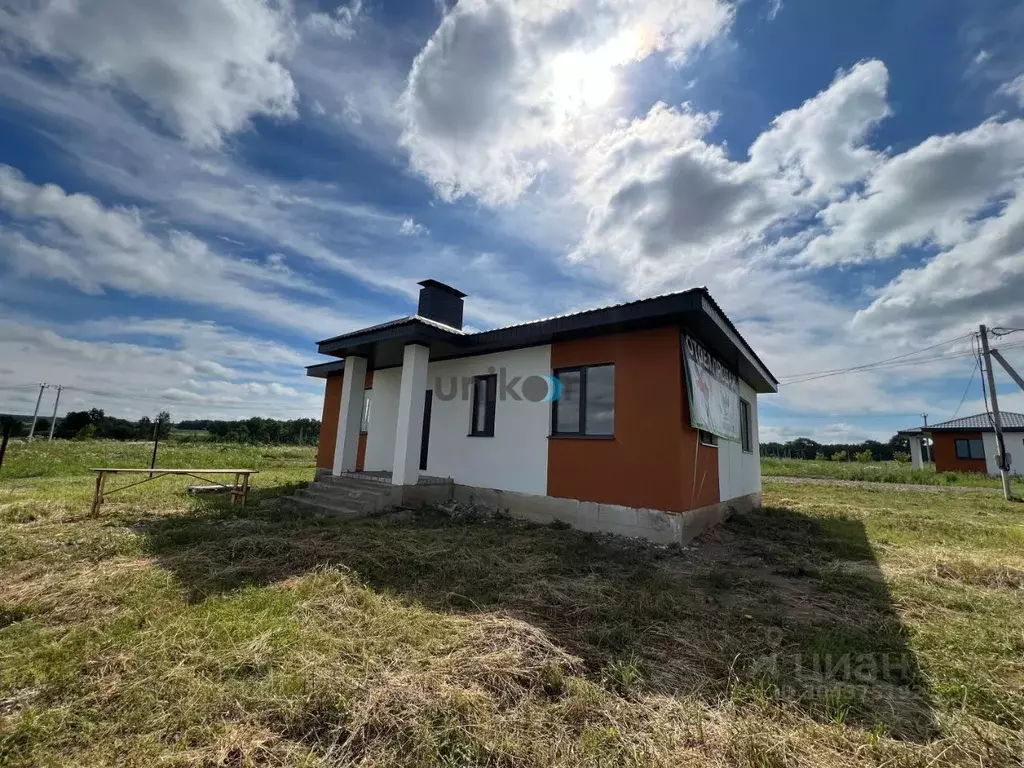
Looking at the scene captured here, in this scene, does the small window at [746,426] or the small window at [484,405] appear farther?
the small window at [746,426]

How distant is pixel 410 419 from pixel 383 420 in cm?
327

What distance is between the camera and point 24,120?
19.5 feet

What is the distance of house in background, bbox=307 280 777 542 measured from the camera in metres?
6.17

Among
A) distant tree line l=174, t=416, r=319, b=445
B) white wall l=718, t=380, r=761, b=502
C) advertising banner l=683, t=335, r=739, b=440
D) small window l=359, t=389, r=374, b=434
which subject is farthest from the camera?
distant tree line l=174, t=416, r=319, b=445

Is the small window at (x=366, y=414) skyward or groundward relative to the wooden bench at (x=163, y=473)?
skyward

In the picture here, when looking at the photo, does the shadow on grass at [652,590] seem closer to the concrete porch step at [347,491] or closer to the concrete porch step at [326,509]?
the concrete porch step at [326,509]

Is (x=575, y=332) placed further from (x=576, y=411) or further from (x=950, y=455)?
(x=950, y=455)

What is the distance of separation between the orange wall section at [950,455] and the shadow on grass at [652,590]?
2643 cm

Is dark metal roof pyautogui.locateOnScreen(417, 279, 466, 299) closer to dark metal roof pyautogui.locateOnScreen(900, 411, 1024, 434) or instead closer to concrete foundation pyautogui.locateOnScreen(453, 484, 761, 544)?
concrete foundation pyautogui.locateOnScreen(453, 484, 761, 544)

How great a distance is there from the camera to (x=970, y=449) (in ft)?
79.6

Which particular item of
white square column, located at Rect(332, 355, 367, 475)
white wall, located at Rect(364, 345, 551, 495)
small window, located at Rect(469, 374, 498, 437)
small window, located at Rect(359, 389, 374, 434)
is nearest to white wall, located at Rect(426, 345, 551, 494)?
white wall, located at Rect(364, 345, 551, 495)

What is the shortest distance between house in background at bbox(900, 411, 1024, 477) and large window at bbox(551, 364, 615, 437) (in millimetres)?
27700

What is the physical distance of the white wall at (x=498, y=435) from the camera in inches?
292

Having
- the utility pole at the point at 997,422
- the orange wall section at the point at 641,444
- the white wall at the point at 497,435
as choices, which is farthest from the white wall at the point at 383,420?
the utility pole at the point at 997,422
